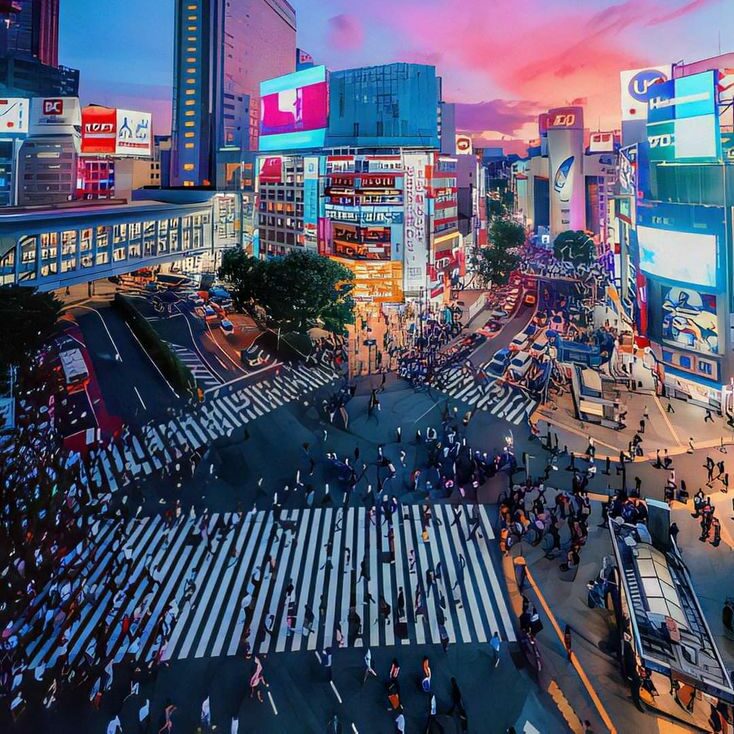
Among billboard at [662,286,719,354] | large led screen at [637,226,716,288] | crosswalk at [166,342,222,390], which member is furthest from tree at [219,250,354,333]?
billboard at [662,286,719,354]

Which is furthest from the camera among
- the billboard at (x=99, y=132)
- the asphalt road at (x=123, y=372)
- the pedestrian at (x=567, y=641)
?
the billboard at (x=99, y=132)

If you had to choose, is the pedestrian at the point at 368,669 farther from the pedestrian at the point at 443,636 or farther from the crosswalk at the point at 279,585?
the pedestrian at the point at 443,636

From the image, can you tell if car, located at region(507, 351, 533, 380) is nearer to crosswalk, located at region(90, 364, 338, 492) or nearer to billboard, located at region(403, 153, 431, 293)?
crosswalk, located at region(90, 364, 338, 492)

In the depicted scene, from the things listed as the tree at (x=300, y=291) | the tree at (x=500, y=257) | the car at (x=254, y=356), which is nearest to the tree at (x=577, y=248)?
the tree at (x=500, y=257)

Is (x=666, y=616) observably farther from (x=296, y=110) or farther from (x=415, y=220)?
(x=296, y=110)

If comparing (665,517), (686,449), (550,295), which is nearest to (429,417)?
(686,449)
